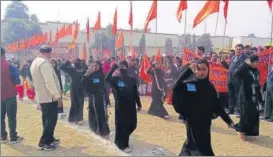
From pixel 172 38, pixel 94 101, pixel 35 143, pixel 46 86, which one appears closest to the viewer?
pixel 46 86

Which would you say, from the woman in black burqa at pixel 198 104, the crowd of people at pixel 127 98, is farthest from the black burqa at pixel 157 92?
the woman in black burqa at pixel 198 104

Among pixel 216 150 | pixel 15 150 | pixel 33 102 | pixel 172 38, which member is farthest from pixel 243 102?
pixel 172 38

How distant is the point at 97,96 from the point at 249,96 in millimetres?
3158

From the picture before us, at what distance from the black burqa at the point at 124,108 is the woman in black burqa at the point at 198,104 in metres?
1.71

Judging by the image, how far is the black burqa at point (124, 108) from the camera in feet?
19.9

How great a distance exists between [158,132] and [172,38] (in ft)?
135

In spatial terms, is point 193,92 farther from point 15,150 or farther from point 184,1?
point 184,1

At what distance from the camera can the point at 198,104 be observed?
4445 millimetres

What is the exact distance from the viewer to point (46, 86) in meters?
5.80

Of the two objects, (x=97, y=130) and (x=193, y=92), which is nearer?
(x=193, y=92)

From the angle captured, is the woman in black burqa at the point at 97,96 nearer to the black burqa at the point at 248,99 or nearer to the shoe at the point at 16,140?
the shoe at the point at 16,140

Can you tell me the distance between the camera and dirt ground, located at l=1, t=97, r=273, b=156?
6.02m

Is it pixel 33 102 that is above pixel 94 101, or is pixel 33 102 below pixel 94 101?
below

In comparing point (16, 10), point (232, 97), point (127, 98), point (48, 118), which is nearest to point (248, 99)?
point (127, 98)
